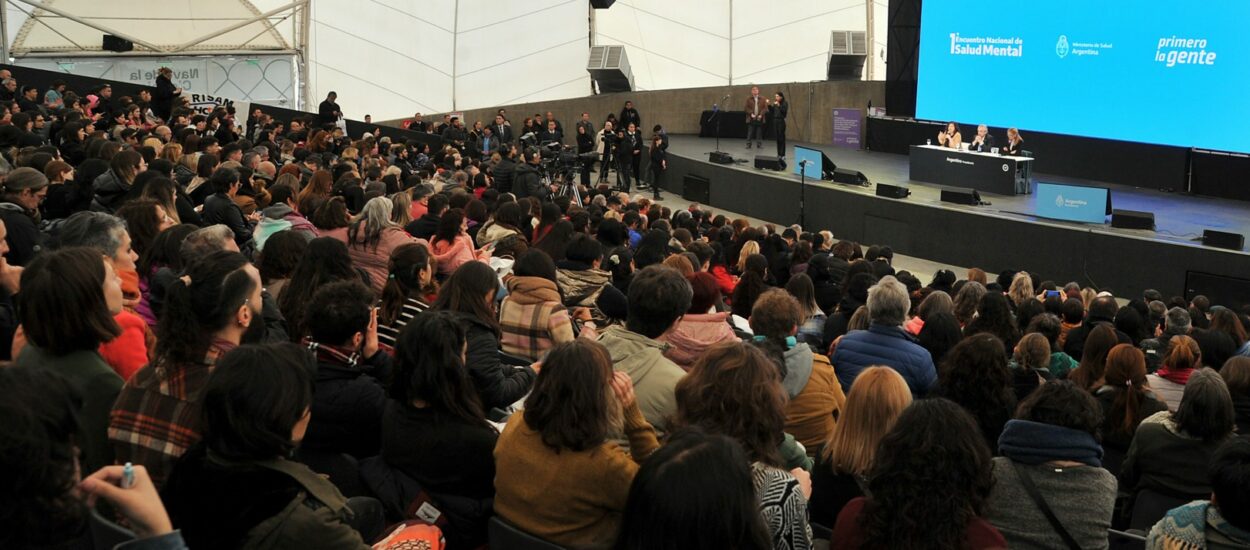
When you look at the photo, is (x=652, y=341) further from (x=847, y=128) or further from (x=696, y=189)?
(x=847, y=128)

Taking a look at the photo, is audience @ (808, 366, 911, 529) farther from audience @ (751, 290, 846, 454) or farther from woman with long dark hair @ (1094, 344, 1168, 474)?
woman with long dark hair @ (1094, 344, 1168, 474)

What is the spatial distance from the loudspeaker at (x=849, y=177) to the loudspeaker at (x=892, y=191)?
0.70m

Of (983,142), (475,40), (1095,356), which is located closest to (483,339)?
(1095,356)

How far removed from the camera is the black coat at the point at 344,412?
341cm

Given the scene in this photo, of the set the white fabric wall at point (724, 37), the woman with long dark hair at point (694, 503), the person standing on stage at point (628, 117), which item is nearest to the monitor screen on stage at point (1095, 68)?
the person standing on stage at point (628, 117)

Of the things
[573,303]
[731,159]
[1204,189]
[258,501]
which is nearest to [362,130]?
[731,159]

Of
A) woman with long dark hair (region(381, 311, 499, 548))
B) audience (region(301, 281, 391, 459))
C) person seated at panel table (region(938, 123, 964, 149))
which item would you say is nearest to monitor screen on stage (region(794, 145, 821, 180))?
person seated at panel table (region(938, 123, 964, 149))

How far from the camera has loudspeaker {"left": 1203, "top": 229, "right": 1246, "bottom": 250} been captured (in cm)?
1223

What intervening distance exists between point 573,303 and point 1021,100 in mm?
14714

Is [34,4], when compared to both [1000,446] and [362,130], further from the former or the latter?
[1000,446]

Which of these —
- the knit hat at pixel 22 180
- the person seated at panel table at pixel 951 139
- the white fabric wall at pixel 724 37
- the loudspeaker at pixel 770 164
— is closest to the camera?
the knit hat at pixel 22 180

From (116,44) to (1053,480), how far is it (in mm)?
21987

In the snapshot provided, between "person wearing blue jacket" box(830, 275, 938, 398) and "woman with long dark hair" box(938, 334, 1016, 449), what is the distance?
0.51 meters

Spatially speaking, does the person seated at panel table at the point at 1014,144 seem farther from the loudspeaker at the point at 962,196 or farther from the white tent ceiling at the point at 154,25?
the white tent ceiling at the point at 154,25
